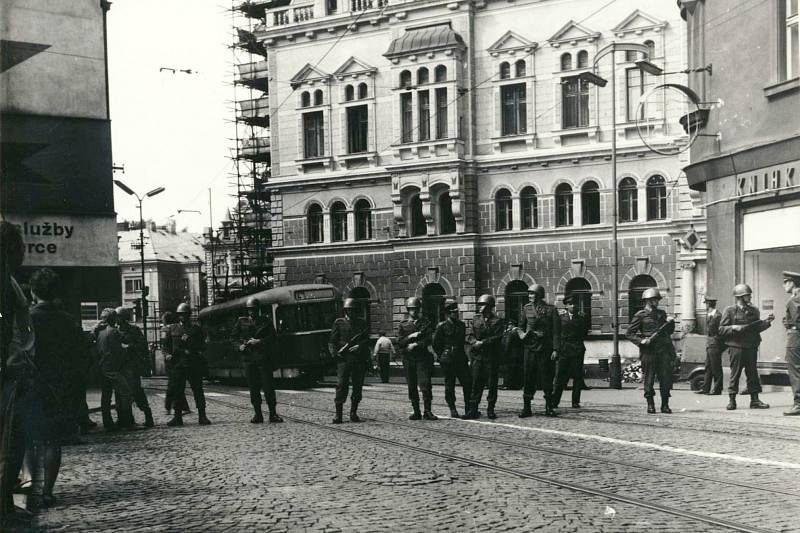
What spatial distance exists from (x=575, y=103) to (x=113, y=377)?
86.8 ft

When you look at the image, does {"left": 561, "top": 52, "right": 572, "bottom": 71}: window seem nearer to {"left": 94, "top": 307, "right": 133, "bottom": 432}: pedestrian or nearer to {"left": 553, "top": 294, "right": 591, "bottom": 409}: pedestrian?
{"left": 553, "top": 294, "right": 591, "bottom": 409}: pedestrian

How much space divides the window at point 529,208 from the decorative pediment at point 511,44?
5445 mm

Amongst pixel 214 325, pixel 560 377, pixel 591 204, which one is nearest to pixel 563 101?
pixel 591 204

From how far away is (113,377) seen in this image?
14117 mm

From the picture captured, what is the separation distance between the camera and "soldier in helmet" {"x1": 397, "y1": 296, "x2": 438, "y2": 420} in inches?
558

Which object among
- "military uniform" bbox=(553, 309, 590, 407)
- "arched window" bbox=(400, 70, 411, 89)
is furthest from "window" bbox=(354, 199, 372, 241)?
"military uniform" bbox=(553, 309, 590, 407)

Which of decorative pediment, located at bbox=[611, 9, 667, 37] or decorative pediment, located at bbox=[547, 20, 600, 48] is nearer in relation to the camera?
decorative pediment, located at bbox=[611, 9, 667, 37]

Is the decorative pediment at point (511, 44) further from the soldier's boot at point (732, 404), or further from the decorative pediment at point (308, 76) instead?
the soldier's boot at point (732, 404)

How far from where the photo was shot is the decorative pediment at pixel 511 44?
125 ft

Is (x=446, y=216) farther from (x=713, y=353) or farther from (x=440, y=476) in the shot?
(x=440, y=476)

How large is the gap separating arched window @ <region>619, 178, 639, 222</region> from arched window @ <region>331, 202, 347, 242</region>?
12245 mm

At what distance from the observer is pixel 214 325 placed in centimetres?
3112

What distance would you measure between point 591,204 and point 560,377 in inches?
904

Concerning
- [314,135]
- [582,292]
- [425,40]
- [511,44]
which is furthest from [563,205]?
[314,135]
